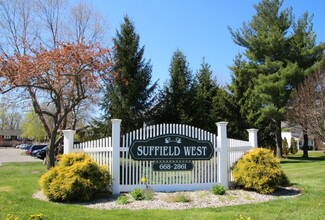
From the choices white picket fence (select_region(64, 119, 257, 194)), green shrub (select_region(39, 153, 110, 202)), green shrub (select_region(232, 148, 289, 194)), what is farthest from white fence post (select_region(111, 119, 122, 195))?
green shrub (select_region(232, 148, 289, 194))

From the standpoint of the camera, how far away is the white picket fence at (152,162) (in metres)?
10.2

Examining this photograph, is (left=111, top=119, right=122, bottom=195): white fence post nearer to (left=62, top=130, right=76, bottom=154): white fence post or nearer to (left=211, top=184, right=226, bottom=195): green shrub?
(left=62, top=130, right=76, bottom=154): white fence post

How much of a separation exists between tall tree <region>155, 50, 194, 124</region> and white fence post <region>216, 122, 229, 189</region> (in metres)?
12.4

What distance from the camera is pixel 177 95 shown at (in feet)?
81.8

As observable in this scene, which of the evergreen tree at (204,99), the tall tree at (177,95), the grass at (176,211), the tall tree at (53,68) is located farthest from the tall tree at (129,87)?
the grass at (176,211)

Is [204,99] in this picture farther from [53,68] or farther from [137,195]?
[137,195]

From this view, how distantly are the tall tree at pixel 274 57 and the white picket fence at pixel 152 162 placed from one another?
1516 cm

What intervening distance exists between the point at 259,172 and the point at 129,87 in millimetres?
14512

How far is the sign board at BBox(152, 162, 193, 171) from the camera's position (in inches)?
411

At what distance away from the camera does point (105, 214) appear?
7449mm

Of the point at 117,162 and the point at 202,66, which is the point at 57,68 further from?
the point at 202,66

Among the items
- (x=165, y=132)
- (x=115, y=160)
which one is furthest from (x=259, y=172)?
(x=115, y=160)

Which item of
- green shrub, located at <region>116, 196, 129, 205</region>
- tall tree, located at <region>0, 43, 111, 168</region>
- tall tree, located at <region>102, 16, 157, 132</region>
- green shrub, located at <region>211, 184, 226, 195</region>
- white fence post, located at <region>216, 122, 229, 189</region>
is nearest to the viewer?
green shrub, located at <region>116, 196, 129, 205</region>

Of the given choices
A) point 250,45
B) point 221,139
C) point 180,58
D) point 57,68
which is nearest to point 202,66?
point 180,58
